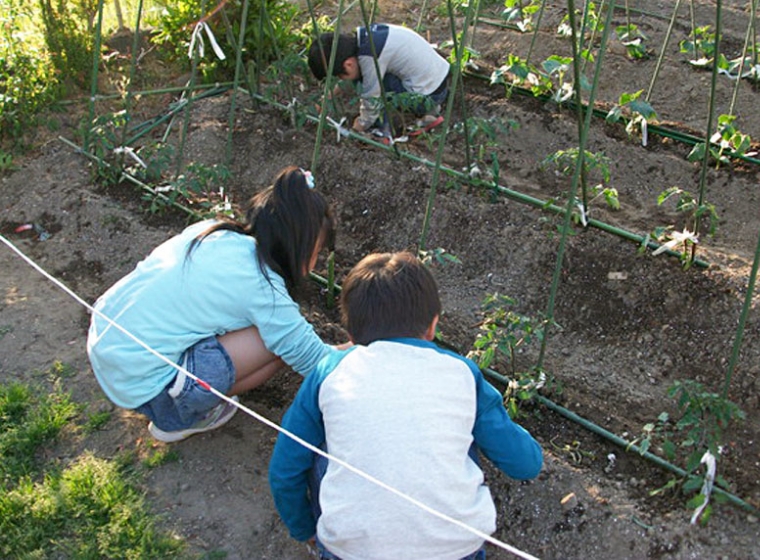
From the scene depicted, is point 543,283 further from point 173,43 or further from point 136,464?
point 173,43

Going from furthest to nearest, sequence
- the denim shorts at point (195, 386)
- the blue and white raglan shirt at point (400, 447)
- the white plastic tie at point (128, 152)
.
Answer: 1. the white plastic tie at point (128, 152)
2. the denim shorts at point (195, 386)
3. the blue and white raglan shirt at point (400, 447)

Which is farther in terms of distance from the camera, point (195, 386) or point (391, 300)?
point (195, 386)

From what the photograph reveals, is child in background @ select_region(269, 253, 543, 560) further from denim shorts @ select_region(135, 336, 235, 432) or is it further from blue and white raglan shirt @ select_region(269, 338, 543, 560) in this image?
denim shorts @ select_region(135, 336, 235, 432)

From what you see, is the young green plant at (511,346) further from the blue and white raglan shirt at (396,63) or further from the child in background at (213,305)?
the blue and white raglan shirt at (396,63)

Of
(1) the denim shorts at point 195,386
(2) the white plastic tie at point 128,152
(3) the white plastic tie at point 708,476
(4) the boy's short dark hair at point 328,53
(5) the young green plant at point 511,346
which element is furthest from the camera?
Result: (4) the boy's short dark hair at point 328,53

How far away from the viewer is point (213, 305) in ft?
8.28

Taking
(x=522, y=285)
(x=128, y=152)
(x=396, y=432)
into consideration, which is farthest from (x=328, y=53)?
(x=396, y=432)

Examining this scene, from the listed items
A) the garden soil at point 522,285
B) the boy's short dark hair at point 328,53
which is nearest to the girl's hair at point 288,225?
the garden soil at point 522,285

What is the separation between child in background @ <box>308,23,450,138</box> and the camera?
4.46m

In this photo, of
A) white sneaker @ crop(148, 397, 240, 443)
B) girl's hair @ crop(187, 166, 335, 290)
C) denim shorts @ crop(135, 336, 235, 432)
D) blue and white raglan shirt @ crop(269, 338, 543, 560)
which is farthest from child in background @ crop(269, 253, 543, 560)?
white sneaker @ crop(148, 397, 240, 443)

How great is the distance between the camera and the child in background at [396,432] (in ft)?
6.09

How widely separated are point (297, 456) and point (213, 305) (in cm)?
64

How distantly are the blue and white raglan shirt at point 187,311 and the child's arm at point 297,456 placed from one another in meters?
0.49

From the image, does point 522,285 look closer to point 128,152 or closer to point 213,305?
point 213,305
